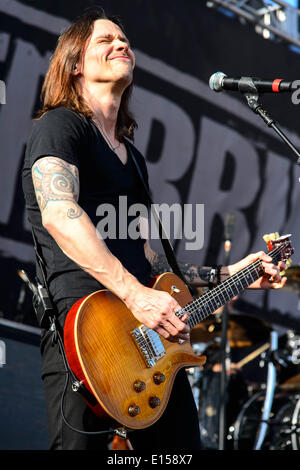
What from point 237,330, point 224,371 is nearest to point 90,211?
point 224,371

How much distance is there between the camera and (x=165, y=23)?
5.52m

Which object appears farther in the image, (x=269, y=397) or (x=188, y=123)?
(x=188, y=123)

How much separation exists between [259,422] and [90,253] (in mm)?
3876

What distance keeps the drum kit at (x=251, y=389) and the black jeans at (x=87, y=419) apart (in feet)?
9.59

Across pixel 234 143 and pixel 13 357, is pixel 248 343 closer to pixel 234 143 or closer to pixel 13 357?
pixel 234 143

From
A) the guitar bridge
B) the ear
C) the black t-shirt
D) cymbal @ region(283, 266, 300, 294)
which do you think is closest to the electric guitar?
the guitar bridge

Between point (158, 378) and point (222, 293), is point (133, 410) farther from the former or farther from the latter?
point (222, 293)

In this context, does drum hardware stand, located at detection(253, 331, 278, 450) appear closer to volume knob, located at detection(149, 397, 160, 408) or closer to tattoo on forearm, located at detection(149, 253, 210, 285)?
tattoo on forearm, located at detection(149, 253, 210, 285)

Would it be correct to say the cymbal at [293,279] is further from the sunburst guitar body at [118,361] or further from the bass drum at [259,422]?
the sunburst guitar body at [118,361]

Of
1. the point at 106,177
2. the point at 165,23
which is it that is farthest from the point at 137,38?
the point at 106,177

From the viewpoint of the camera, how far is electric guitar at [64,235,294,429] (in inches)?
81.7

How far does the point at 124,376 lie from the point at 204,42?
4.33 m

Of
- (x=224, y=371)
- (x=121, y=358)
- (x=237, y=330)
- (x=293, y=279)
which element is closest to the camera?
(x=121, y=358)

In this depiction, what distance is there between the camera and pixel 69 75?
2721mm
